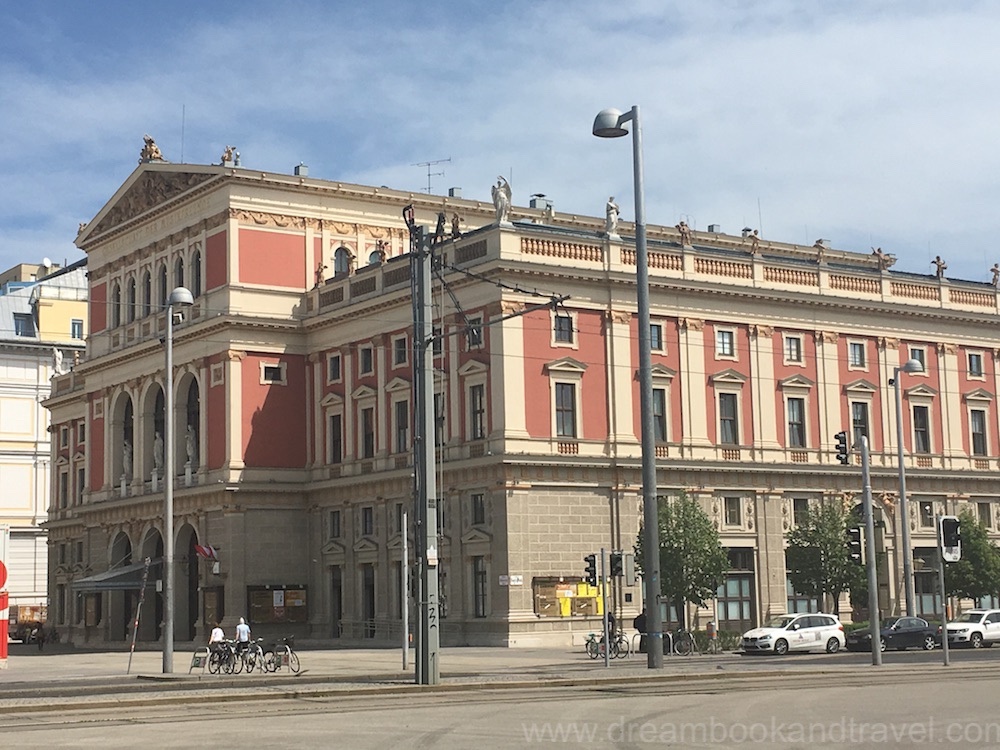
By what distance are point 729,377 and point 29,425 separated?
6477 cm

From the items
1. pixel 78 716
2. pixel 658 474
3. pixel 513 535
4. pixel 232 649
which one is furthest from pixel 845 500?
pixel 78 716

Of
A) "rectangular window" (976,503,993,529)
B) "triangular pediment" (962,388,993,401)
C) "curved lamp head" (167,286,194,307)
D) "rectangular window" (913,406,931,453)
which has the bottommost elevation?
"rectangular window" (976,503,993,529)

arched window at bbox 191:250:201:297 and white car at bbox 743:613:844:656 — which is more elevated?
arched window at bbox 191:250:201:297

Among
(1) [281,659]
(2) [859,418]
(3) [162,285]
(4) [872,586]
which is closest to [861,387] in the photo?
(2) [859,418]

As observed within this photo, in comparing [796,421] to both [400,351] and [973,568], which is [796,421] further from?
[400,351]

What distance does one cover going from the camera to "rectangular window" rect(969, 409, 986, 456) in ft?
239

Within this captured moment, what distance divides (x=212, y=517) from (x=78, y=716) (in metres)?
45.8

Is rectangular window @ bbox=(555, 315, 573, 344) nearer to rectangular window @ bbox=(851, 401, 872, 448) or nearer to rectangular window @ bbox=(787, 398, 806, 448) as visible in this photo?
rectangular window @ bbox=(787, 398, 806, 448)

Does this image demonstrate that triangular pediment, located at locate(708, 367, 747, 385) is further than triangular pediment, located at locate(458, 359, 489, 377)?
Yes

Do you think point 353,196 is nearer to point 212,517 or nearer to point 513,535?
point 212,517

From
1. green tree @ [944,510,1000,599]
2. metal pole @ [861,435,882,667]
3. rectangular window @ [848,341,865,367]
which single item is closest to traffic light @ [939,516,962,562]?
metal pole @ [861,435,882,667]

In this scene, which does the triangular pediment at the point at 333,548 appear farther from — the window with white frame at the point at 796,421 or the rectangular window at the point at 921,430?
the rectangular window at the point at 921,430

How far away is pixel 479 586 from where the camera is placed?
199 feet

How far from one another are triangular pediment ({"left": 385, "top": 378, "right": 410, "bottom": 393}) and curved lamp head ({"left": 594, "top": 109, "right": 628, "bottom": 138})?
30.8 m
